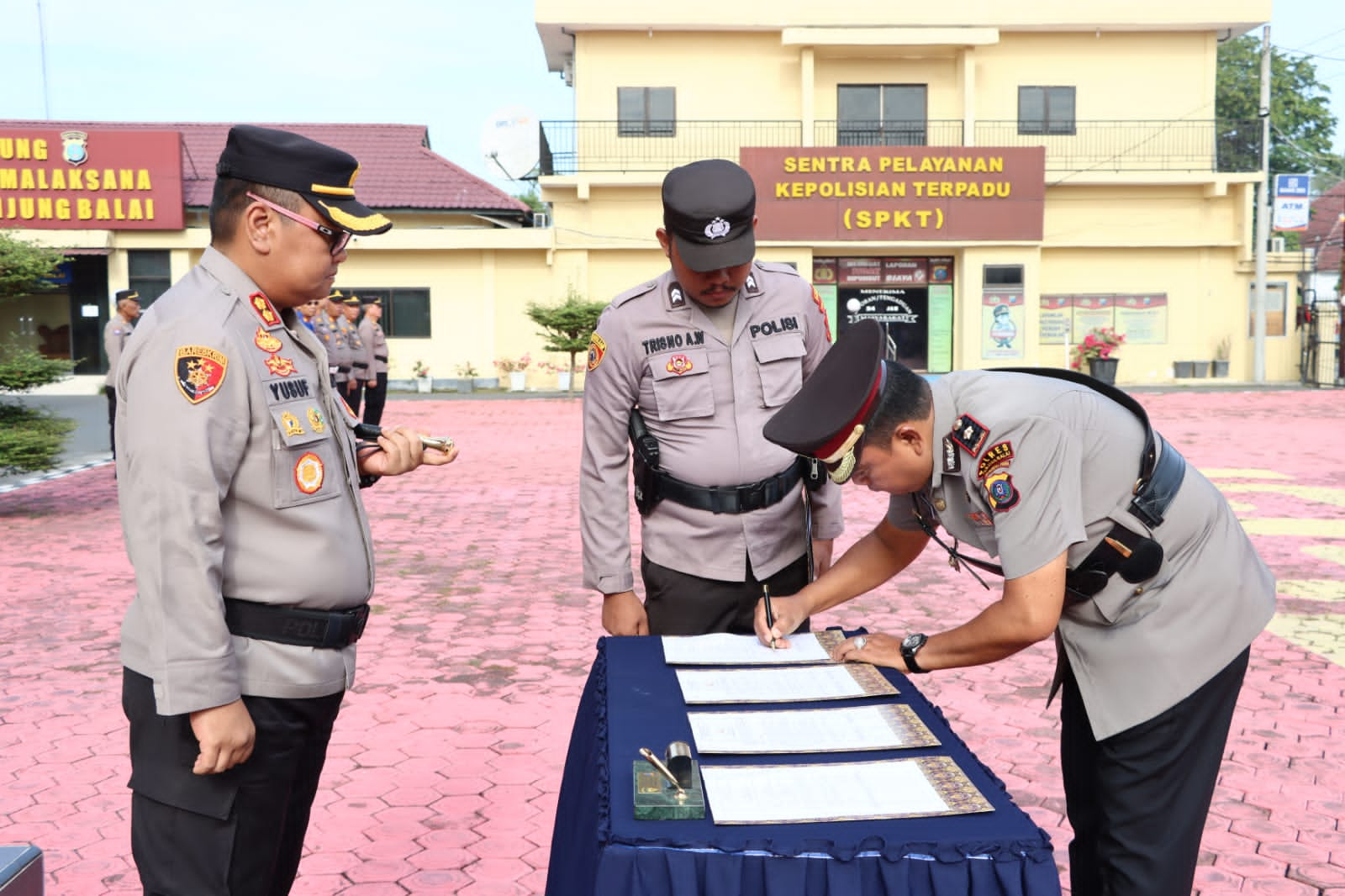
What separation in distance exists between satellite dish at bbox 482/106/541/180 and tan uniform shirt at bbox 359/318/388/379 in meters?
11.8

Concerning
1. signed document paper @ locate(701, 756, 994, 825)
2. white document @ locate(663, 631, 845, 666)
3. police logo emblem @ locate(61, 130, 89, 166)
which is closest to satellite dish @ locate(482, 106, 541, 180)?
police logo emblem @ locate(61, 130, 89, 166)

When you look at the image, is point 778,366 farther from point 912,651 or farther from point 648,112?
point 648,112

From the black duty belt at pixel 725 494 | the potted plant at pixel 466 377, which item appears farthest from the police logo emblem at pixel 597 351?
the potted plant at pixel 466 377

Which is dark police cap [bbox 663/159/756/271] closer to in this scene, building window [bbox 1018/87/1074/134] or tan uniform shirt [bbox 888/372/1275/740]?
tan uniform shirt [bbox 888/372/1275/740]

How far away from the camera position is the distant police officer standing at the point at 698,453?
3.27 meters

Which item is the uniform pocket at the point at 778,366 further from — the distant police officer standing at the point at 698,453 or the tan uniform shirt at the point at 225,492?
the tan uniform shirt at the point at 225,492

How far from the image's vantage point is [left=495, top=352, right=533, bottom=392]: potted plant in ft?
86.5

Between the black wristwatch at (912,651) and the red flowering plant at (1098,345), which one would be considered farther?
the red flowering plant at (1098,345)

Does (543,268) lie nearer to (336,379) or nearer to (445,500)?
(336,379)

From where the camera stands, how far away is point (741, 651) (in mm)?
2711

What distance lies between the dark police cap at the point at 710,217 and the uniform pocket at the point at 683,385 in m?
0.29

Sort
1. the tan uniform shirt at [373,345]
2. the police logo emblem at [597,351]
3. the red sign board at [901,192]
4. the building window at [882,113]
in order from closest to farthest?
the police logo emblem at [597,351]
the tan uniform shirt at [373,345]
the red sign board at [901,192]
the building window at [882,113]

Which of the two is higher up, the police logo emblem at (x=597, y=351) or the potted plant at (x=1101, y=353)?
the police logo emblem at (x=597, y=351)

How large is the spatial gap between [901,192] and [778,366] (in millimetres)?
23720
